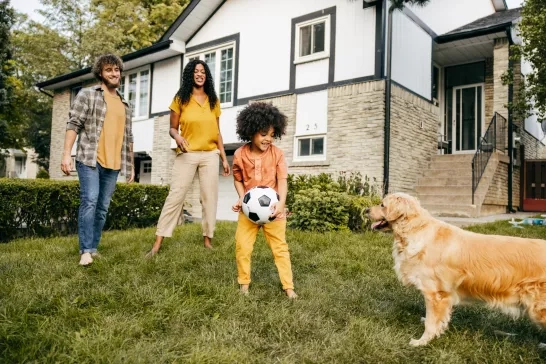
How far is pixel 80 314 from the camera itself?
2.73 meters

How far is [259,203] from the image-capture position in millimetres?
3268

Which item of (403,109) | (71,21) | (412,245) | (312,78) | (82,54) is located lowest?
(412,245)

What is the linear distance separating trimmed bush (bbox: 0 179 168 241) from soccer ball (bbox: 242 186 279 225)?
5.25 m

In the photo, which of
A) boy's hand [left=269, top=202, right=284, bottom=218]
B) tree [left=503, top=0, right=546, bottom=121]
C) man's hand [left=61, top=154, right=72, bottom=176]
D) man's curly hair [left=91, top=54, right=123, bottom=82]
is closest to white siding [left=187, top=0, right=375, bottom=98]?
tree [left=503, top=0, right=546, bottom=121]

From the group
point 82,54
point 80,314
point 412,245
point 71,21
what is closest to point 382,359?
point 412,245

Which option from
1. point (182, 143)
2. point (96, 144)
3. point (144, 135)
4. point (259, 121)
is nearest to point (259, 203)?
point (259, 121)

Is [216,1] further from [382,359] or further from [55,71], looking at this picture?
[55,71]

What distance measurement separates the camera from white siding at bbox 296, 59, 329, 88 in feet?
35.9

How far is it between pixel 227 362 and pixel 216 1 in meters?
13.6

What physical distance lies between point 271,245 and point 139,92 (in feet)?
48.1

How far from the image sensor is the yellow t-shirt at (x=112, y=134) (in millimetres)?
4516

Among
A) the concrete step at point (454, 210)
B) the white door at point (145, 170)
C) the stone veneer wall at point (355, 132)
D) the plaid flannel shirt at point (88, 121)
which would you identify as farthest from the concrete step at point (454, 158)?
the white door at point (145, 170)

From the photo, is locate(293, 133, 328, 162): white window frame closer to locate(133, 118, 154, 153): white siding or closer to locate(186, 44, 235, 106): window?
locate(186, 44, 235, 106): window

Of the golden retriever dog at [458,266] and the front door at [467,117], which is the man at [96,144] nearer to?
the golden retriever dog at [458,266]
